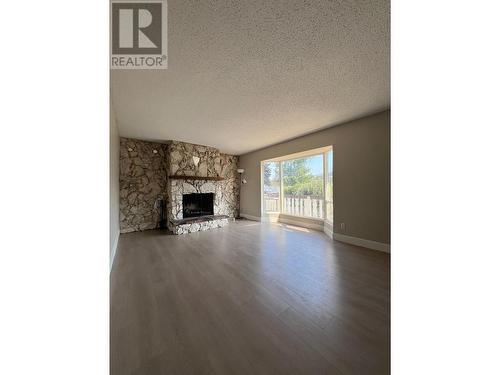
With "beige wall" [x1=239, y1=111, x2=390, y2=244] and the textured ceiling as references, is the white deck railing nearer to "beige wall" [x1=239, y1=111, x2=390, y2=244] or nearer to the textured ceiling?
"beige wall" [x1=239, y1=111, x2=390, y2=244]

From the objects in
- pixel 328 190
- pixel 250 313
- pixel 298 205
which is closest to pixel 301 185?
pixel 298 205

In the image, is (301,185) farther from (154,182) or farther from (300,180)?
(154,182)

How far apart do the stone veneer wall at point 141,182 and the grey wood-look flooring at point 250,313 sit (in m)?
1.92

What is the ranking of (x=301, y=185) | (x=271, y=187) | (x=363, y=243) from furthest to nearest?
(x=271, y=187) < (x=301, y=185) < (x=363, y=243)

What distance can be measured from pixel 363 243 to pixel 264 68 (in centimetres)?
330

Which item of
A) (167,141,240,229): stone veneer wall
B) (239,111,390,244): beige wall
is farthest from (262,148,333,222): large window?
(167,141,240,229): stone veneer wall

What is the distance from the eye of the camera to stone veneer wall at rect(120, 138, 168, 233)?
14.4 feet

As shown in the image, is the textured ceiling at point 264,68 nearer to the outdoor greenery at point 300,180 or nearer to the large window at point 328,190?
the large window at point 328,190

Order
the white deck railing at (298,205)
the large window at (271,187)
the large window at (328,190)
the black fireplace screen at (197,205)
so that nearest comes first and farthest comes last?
1. the large window at (328,190)
2. the white deck railing at (298,205)
3. the black fireplace screen at (197,205)
4. the large window at (271,187)

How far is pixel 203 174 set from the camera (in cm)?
539

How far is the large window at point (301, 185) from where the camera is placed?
175 inches

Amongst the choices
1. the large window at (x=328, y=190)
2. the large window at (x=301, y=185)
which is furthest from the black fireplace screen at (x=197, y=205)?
the large window at (x=328, y=190)
